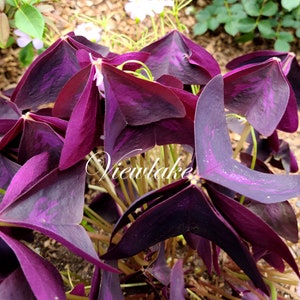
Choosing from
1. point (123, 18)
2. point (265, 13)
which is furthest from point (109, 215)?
point (265, 13)

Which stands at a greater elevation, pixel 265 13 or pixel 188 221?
pixel 188 221

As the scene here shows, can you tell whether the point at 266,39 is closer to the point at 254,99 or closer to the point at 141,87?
the point at 254,99

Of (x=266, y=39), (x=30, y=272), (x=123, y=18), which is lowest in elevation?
(x=266, y=39)

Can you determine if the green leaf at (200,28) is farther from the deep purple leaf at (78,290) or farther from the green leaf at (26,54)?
the deep purple leaf at (78,290)

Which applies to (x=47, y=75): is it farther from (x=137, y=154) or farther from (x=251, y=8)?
(x=251, y=8)

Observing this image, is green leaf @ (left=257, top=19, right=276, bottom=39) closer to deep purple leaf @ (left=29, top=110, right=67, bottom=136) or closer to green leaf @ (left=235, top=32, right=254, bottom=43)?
green leaf @ (left=235, top=32, right=254, bottom=43)

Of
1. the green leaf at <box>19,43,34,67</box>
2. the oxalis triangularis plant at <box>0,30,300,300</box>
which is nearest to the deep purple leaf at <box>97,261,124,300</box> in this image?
the oxalis triangularis plant at <box>0,30,300,300</box>

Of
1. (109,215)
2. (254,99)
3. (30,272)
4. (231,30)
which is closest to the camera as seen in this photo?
(30,272)
